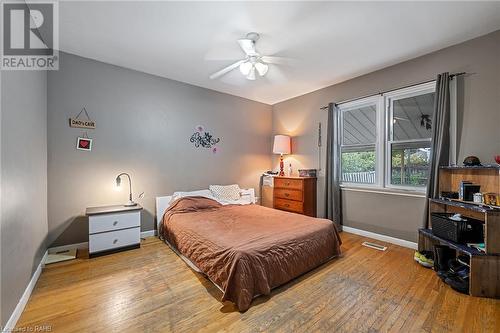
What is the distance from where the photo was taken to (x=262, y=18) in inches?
84.0

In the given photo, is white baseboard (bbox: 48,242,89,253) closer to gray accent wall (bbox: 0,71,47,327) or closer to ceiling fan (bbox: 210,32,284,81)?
gray accent wall (bbox: 0,71,47,327)

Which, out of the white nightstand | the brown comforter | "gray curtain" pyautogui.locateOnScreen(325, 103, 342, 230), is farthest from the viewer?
"gray curtain" pyautogui.locateOnScreen(325, 103, 342, 230)

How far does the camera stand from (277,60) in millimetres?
2990

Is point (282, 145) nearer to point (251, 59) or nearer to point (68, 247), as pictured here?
point (251, 59)

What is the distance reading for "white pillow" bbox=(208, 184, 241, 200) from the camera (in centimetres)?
402

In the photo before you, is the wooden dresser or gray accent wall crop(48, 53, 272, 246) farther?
the wooden dresser

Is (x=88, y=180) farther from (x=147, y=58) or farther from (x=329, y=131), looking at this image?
(x=329, y=131)

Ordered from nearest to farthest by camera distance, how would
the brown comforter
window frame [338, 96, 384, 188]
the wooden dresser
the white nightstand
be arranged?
the brown comforter < the white nightstand < window frame [338, 96, 384, 188] < the wooden dresser

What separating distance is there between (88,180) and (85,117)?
892 millimetres

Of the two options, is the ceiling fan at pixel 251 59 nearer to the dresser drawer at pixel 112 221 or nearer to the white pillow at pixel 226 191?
the white pillow at pixel 226 191

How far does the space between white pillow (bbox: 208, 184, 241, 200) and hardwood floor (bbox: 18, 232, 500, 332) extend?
1.67 meters

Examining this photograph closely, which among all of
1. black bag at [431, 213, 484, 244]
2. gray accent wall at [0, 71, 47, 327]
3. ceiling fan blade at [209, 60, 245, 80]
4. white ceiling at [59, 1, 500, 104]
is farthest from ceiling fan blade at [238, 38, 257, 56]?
black bag at [431, 213, 484, 244]

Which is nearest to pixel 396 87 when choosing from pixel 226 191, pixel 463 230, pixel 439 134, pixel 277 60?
pixel 439 134

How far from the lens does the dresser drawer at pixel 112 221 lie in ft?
8.79
